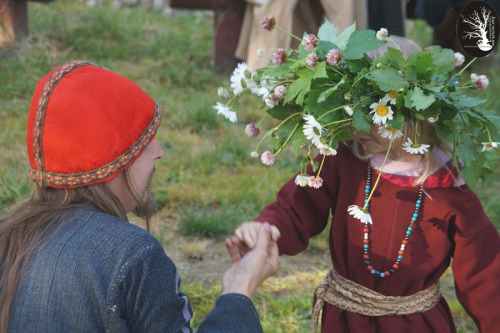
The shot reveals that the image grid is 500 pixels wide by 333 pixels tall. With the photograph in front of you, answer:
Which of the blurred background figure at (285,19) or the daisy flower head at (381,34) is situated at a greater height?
the daisy flower head at (381,34)

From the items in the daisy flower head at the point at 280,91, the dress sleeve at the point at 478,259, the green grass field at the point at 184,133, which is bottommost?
the green grass field at the point at 184,133

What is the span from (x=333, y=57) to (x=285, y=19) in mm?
4287

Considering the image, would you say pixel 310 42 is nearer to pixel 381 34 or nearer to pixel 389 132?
pixel 381 34

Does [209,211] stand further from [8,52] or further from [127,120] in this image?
[8,52]

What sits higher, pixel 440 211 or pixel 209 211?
pixel 440 211

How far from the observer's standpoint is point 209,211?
4.41m

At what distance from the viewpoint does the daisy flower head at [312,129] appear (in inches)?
76.9

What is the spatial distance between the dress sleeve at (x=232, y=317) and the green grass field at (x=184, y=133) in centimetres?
78

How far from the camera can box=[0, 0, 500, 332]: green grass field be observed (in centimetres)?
381

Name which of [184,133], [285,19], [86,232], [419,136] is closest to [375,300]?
[419,136]

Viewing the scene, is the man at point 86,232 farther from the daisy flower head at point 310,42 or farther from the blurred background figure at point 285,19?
the blurred background figure at point 285,19

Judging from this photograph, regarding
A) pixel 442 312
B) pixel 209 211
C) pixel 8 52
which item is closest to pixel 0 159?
pixel 209 211

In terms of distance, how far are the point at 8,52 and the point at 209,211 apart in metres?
3.05

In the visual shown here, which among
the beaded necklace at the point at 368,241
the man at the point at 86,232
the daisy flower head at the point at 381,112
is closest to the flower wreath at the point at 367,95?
the daisy flower head at the point at 381,112
